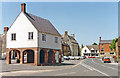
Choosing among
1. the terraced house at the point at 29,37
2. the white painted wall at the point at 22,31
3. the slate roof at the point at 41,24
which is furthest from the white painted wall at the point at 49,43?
the white painted wall at the point at 22,31

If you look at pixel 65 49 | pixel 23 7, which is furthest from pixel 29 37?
pixel 65 49

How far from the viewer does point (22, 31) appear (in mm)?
38750

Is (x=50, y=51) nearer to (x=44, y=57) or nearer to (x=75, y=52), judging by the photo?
(x=44, y=57)

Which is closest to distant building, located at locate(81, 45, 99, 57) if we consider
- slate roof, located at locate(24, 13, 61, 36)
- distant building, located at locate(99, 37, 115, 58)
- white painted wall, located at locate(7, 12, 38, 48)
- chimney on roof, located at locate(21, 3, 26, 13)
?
distant building, located at locate(99, 37, 115, 58)

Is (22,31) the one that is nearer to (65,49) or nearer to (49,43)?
(49,43)

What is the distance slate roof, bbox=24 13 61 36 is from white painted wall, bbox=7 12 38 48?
0.96 meters

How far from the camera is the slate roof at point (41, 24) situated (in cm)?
3884

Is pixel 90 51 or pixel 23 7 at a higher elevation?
pixel 23 7

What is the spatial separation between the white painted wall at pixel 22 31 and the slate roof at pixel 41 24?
955mm

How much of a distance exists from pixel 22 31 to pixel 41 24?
474 cm

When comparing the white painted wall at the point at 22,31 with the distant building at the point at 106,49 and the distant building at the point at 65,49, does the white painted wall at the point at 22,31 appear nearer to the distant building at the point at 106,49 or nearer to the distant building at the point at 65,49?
the distant building at the point at 65,49

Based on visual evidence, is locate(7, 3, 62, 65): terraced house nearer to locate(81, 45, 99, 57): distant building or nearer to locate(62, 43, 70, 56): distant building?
locate(62, 43, 70, 56): distant building

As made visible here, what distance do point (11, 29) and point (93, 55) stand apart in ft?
317

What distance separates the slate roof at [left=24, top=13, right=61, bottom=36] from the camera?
3884 cm
